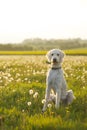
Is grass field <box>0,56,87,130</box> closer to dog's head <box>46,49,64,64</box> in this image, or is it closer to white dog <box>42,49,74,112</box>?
white dog <box>42,49,74,112</box>

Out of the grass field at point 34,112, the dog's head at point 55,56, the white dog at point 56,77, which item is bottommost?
the grass field at point 34,112

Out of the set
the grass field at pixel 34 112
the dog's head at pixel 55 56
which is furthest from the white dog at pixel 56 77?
the grass field at pixel 34 112

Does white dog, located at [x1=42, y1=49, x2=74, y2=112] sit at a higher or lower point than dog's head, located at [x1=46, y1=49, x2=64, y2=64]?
lower

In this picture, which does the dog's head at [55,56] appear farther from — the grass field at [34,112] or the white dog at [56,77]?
the grass field at [34,112]

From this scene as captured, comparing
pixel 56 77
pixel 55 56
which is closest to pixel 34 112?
pixel 56 77

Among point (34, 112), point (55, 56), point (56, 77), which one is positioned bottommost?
point (34, 112)

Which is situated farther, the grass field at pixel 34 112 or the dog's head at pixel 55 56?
the dog's head at pixel 55 56

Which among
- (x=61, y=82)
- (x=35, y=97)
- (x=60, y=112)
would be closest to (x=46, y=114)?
(x=60, y=112)

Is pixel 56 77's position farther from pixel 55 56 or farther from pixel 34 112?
pixel 34 112

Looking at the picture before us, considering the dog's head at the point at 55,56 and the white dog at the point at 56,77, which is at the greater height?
the dog's head at the point at 55,56

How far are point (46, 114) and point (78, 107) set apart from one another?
4.38 feet

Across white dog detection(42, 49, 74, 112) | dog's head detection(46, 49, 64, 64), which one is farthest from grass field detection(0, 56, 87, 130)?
dog's head detection(46, 49, 64, 64)

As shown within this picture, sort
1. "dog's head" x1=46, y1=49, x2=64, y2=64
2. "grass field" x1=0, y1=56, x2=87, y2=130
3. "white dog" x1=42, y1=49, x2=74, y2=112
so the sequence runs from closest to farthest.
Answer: "grass field" x1=0, y1=56, x2=87, y2=130 → "dog's head" x1=46, y1=49, x2=64, y2=64 → "white dog" x1=42, y1=49, x2=74, y2=112

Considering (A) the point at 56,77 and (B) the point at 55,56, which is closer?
(B) the point at 55,56
